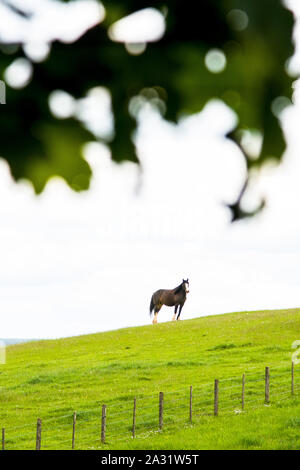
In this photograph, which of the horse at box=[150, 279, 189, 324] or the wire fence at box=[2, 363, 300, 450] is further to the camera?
the horse at box=[150, 279, 189, 324]

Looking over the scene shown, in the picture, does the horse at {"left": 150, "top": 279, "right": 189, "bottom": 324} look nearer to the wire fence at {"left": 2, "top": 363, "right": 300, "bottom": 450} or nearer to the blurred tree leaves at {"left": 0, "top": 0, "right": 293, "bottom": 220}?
the wire fence at {"left": 2, "top": 363, "right": 300, "bottom": 450}

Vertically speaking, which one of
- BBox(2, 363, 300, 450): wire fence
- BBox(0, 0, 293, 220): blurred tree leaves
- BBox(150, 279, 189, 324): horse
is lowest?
BBox(0, 0, 293, 220): blurred tree leaves

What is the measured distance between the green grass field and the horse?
6.60 ft

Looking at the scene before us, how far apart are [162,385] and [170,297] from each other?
23.8m

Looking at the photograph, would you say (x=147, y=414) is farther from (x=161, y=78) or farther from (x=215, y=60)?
(x=215, y=60)

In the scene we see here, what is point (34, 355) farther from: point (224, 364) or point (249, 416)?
point (249, 416)

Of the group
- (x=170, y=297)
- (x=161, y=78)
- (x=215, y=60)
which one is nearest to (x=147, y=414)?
(x=161, y=78)

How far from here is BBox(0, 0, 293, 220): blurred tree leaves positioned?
1.62m

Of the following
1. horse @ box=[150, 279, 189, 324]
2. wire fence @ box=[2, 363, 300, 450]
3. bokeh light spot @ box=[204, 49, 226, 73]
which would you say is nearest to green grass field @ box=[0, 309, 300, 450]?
wire fence @ box=[2, 363, 300, 450]

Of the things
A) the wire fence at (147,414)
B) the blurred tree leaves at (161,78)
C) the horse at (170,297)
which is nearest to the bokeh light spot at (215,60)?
the blurred tree leaves at (161,78)

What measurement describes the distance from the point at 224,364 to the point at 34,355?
1893 cm

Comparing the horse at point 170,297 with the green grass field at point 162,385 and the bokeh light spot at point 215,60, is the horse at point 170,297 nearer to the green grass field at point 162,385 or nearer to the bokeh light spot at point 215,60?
the green grass field at point 162,385

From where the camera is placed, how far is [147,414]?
2544cm

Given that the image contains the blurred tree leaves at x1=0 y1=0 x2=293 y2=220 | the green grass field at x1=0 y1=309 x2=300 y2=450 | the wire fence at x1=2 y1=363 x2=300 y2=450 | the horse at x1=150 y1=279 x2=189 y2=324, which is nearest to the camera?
the blurred tree leaves at x1=0 y1=0 x2=293 y2=220
